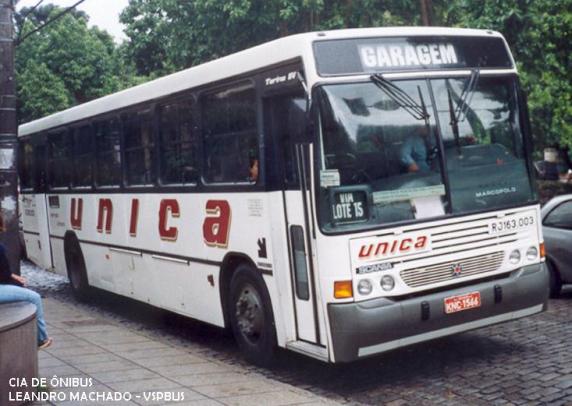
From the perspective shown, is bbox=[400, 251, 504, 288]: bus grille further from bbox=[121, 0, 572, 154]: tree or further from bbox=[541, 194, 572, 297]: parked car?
bbox=[121, 0, 572, 154]: tree

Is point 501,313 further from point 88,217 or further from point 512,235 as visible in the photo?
point 88,217

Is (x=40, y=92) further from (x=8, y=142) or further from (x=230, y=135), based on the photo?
(x=230, y=135)

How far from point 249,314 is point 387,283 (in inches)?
77.3

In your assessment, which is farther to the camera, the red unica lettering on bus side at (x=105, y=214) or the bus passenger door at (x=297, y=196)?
the red unica lettering on bus side at (x=105, y=214)

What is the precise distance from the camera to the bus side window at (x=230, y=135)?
8414mm

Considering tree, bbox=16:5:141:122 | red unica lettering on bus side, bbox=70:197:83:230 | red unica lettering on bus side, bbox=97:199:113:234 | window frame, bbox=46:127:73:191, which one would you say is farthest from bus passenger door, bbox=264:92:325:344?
tree, bbox=16:5:141:122

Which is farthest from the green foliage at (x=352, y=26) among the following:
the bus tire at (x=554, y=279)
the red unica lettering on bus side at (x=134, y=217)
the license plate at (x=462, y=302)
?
the license plate at (x=462, y=302)

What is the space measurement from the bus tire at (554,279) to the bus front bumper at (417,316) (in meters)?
3.85

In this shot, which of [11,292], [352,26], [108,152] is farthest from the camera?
[352,26]

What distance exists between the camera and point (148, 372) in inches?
326

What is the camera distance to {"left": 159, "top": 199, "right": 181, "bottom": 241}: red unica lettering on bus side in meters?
10.1

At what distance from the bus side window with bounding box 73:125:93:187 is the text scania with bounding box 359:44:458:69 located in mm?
6806

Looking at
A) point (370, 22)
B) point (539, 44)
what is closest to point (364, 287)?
point (370, 22)

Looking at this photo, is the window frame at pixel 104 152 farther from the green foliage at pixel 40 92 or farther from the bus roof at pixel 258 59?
the green foliage at pixel 40 92
